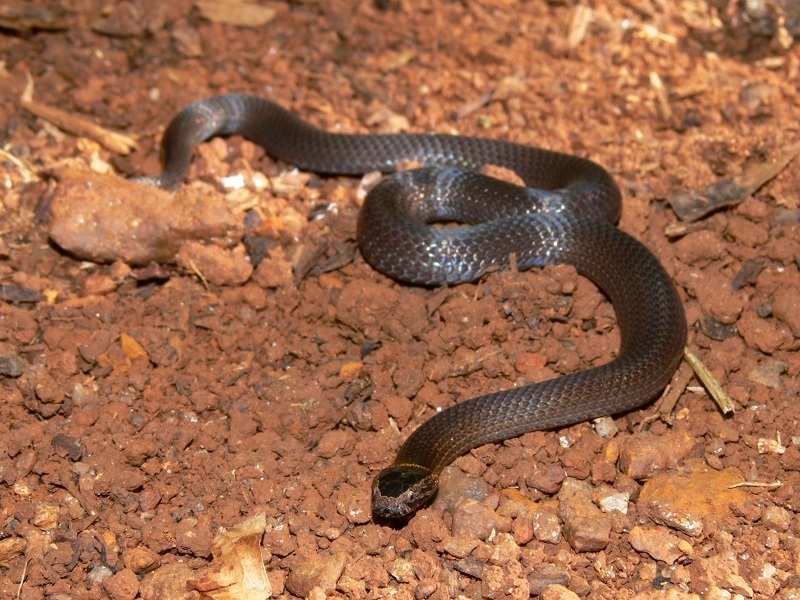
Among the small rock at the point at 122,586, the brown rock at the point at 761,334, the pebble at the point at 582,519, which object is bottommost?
the small rock at the point at 122,586

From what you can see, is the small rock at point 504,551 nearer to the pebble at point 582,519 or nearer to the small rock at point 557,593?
the small rock at point 557,593

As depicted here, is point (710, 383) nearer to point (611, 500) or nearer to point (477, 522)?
point (611, 500)

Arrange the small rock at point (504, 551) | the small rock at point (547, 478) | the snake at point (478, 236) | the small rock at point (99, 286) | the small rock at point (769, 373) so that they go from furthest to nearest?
the small rock at point (99, 286)
the small rock at point (769, 373)
the snake at point (478, 236)
the small rock at point (547, 478)
the small rock at point (504, 551)

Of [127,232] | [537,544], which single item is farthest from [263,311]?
[537,544]

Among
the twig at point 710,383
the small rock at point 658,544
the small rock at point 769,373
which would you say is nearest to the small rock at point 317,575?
the small rock at point 658,544

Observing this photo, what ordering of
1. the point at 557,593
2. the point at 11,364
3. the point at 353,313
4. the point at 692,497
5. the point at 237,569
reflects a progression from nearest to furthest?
the point at 557,593, the point at 237,569, the point at 692,497, the point at 11,364, the point at 353,313

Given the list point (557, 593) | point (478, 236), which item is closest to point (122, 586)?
point (557, 593)
